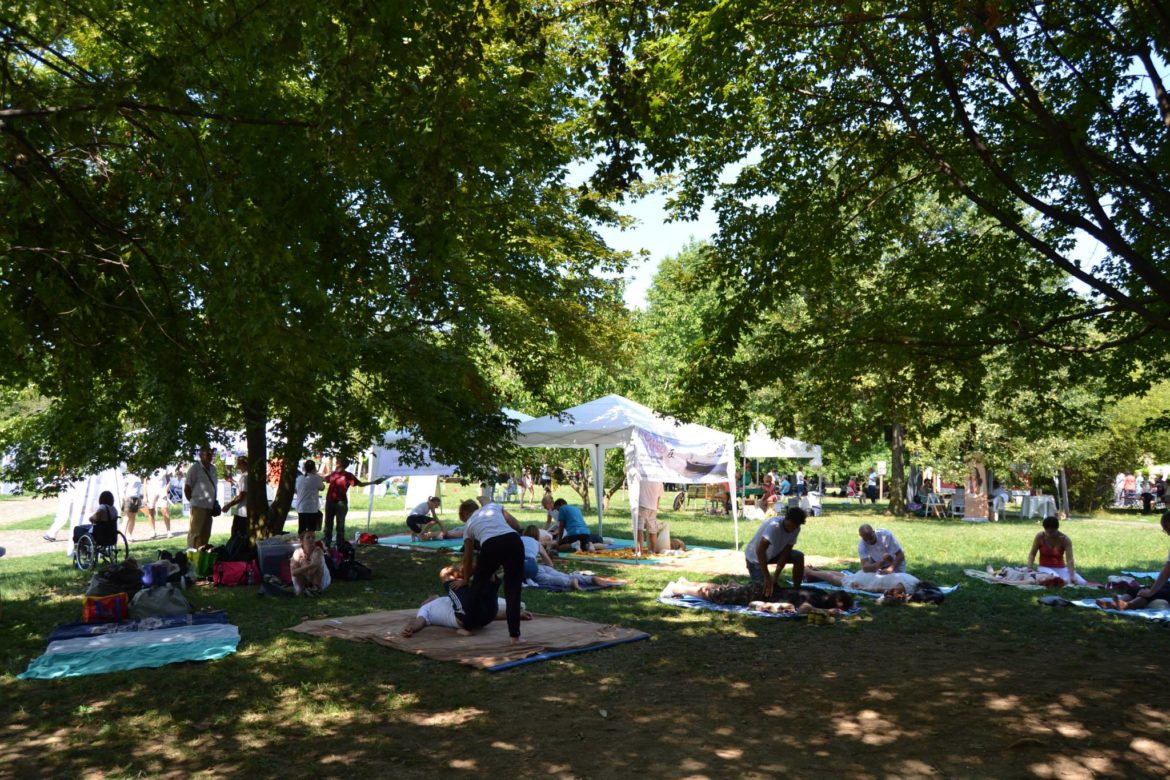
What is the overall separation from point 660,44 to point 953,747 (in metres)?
6.62

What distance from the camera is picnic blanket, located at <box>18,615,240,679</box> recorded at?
736 cm

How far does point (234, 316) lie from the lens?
6.06 m

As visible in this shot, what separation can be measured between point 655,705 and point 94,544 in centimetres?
1050

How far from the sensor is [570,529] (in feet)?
57.0

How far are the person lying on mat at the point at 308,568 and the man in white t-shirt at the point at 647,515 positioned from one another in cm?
629

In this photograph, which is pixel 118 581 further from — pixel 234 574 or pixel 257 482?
pixel 257 482

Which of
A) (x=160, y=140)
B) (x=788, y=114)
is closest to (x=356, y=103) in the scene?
(x=160, y=140)

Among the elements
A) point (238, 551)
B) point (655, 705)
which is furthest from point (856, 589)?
point (238, 551)

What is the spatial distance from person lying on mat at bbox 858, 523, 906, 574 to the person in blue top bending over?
6046 millimetres

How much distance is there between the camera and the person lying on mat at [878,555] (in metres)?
12.3

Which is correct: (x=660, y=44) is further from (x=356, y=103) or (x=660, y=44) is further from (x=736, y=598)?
(x=736, y=598)

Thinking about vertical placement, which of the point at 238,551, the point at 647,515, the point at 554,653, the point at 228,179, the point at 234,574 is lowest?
the point at 554,653

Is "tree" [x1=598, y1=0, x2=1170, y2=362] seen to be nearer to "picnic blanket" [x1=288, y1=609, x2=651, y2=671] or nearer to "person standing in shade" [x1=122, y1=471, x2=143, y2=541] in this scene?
"picnic blanket" [x1=288, y1=609, x2=651, y2=671]

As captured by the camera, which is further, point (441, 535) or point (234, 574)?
point (441, 535)
